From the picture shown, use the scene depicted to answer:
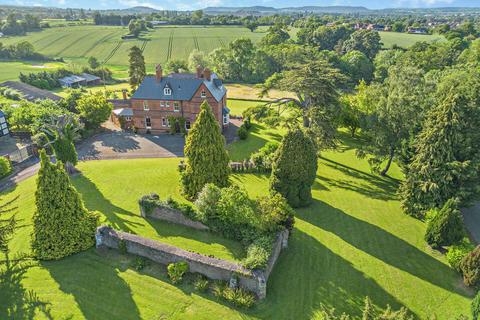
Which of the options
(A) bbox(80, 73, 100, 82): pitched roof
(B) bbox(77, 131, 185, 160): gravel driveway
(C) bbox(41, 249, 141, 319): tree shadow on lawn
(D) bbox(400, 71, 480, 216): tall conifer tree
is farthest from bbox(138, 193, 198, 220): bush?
(A) bbox(80, 73, 100, 82): pitched roof

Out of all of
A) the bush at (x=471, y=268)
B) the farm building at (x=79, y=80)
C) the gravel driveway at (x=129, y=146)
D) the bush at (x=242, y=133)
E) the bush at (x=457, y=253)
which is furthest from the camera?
the farm building at (x=79, y=80)

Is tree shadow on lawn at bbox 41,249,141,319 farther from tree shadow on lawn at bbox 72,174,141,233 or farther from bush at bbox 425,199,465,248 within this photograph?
bush at bbox 425,199,465,248

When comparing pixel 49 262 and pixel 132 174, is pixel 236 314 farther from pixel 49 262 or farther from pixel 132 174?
pixel 132 174

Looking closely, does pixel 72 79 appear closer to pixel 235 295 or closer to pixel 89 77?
pixel 89 77

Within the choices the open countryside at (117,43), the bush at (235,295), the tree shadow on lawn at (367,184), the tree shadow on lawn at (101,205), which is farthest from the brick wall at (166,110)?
the open countryside at (117,43)

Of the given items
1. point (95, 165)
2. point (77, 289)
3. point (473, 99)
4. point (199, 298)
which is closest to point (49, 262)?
point (77, 289)

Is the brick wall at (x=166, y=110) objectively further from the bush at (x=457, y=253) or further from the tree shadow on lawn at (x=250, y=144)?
the bush at (x=457, y=253)

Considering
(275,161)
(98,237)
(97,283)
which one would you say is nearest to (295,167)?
(275,161)
